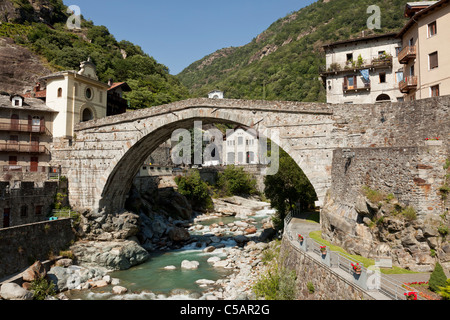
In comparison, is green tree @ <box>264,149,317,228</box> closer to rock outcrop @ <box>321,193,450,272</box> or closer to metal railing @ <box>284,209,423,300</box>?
metal railing @ <box>284,209,423,300</box>

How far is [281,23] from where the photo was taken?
137 m

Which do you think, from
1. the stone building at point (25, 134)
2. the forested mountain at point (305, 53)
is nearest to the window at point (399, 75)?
the stone building at point (25, 134)

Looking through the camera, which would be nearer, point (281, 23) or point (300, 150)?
point (300, 150)

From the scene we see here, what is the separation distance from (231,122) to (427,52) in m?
12.5

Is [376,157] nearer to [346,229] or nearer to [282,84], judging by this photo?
[346,229]

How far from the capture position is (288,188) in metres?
24.6

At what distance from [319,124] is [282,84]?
185 ft

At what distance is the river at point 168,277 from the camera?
1603cm

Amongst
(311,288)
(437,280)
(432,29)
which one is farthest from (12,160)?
(432,29)

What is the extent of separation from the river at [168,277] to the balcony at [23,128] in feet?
40.7

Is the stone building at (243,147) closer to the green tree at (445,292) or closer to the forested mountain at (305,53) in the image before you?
the forested mountain at (305,53)

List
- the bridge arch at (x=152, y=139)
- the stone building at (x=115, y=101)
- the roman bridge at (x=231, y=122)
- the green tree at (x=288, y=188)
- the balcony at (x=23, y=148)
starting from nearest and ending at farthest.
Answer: the roman bridge at (x=231, y=122), the bridge arch at (x=152, y=139), the balcony at (x=23, y=148), the green tree at (x=288, y=188), the stone building at (x=115, y=101)

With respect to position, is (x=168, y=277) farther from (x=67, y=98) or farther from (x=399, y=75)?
(x=399, y=75)
